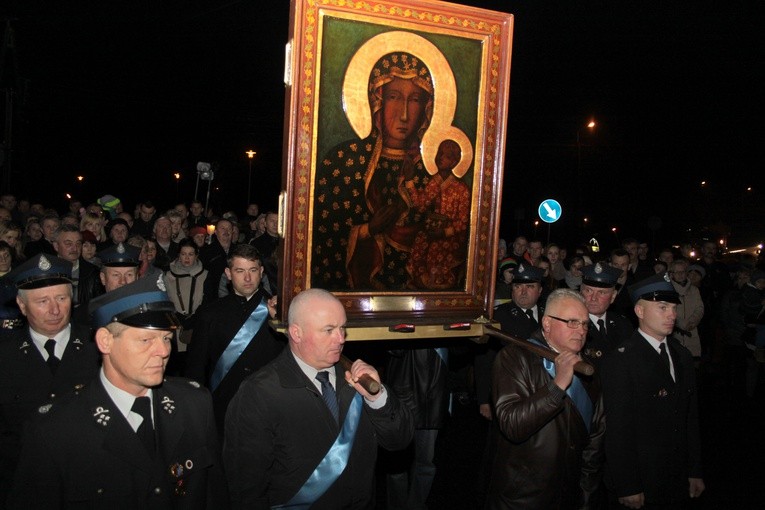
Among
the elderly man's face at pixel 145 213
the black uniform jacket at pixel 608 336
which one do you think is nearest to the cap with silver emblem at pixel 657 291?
the black uniform jacket at pixel 608 336

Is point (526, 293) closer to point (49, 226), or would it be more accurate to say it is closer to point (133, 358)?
point (133, 358)

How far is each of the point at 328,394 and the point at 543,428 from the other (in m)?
1.39

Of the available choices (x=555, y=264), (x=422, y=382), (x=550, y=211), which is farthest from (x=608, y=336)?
(x=550, y=211)

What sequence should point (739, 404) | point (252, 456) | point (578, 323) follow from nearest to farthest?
point (252, 456) → point (578, 323) → point (739, 404)

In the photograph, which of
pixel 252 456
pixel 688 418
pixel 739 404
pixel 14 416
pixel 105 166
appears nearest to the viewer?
pixel 252 456

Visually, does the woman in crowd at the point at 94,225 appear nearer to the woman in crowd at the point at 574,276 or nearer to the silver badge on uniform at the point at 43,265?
the silver badge on uniform at the point at 43,265

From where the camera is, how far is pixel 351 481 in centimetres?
298

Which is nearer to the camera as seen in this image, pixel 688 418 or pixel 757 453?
pixel 688 418

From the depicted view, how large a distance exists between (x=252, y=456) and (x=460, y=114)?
2.35m

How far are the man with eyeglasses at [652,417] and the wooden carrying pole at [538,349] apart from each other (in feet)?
2.93

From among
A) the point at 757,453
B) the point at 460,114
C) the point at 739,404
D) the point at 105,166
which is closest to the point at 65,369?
the point at 460,114

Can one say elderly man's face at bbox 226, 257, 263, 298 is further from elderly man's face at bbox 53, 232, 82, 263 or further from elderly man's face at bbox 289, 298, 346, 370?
elderly man's face at bbox 53, 232, 82, 263

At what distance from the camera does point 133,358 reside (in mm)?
2576

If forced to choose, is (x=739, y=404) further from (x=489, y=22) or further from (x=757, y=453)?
(x=489, y=22)
